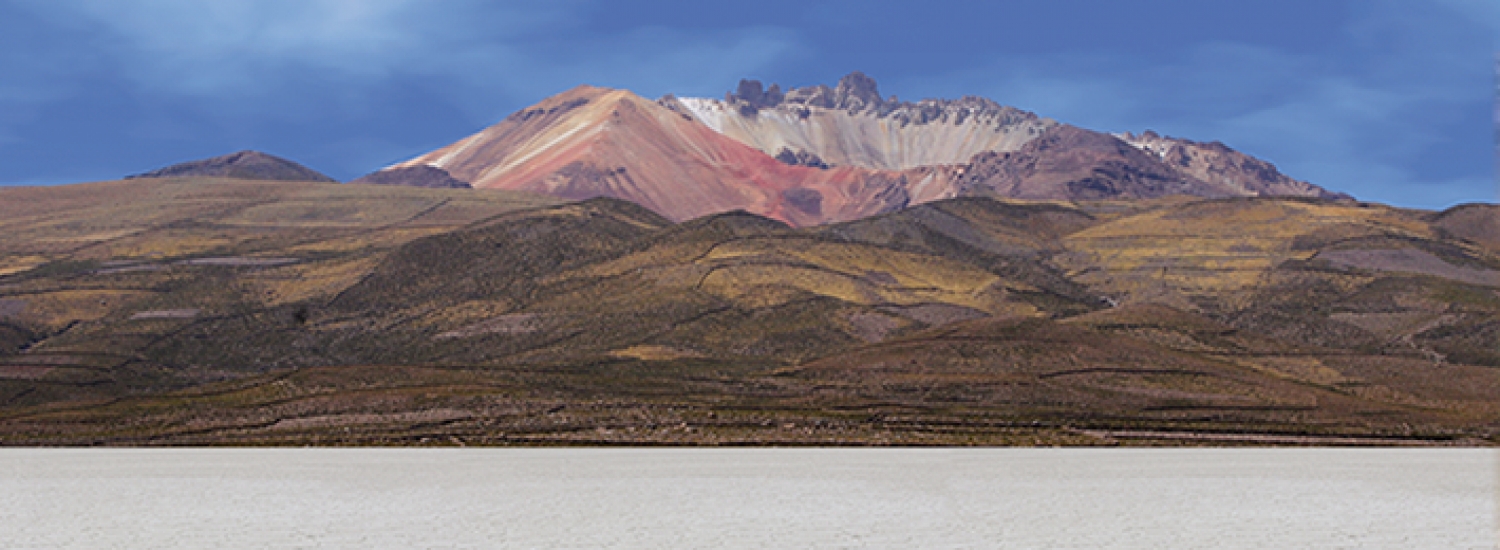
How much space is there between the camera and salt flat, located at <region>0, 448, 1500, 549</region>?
45.1m

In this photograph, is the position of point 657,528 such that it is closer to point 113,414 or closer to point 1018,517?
point 1018,517

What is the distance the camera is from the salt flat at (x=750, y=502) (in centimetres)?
4509

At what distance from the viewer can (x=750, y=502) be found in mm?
55594

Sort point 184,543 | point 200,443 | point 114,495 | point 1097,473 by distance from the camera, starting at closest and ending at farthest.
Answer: point 184,543, point 114,495, point 1097,473, point 200,443

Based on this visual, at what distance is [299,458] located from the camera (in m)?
84.9

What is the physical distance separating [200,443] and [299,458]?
123ft

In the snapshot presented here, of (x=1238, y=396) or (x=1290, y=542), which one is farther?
(x=1238, y=396)

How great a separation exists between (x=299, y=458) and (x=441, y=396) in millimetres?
59040

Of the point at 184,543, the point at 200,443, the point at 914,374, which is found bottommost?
the point at 184,543

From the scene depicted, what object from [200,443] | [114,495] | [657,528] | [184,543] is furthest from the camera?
[200,443]

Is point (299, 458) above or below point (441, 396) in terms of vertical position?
below

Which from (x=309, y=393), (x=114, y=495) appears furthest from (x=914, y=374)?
(x=114, y=495)

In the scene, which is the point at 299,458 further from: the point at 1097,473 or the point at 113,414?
the point at 113,414

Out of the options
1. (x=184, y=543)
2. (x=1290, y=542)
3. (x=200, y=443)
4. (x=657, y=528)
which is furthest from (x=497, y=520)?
(x=200, y=443)
